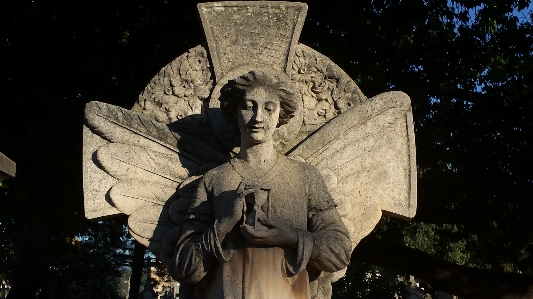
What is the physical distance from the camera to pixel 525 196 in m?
11.0

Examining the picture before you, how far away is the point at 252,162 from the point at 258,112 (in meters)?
0.38

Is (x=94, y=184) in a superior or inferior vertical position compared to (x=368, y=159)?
inferior

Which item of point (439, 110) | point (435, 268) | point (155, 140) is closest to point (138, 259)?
point (435, 268)

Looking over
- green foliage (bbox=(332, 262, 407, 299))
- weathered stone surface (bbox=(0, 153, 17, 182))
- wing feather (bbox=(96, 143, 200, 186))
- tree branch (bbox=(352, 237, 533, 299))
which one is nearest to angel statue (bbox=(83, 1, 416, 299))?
wing feather (bbox=(96, 143, 200, 186))

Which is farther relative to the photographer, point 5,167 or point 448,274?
point 448,274

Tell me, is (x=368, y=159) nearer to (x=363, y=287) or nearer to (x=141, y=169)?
(x=141, y=169)

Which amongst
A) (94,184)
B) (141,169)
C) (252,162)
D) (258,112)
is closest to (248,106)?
(258,112)

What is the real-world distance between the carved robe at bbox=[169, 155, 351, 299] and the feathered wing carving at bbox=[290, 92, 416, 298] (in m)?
0.38

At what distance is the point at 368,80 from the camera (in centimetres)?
1052

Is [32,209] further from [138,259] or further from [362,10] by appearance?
[138,259]

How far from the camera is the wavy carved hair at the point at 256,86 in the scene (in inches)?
218

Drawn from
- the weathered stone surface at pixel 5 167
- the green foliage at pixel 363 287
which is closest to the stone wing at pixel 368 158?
the weathered stone surface at pixel 5 167

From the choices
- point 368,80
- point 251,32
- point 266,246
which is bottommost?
point 266,246

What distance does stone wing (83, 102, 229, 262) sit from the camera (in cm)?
583
